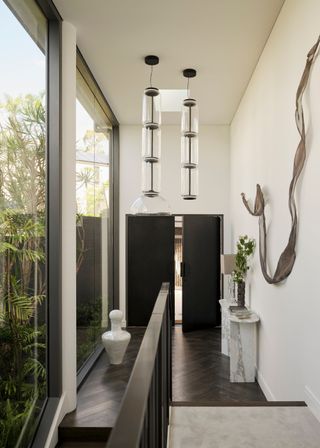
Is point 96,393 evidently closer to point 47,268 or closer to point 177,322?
point 47,268

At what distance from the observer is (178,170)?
22.9 feet

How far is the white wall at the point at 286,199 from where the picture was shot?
246 cm

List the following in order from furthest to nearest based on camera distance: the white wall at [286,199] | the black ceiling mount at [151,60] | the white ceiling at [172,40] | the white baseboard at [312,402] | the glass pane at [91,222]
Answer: the glass pane at [91,222] → the black ceiling mount at [151,60] → the white ceiling at [172,40] → the white wall at [286,199] → the white baseboard at [312,402]

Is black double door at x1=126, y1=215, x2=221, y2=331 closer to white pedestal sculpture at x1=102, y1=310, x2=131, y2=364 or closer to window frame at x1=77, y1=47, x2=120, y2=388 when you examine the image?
window frame at x1=77, y1=47, x2=120, y2=388

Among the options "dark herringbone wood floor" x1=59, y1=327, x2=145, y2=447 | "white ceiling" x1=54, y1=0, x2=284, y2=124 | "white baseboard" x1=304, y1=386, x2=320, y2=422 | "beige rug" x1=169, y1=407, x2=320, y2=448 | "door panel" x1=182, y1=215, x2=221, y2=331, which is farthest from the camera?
"door panel" x1=182, y1=215, x2=221, y2=331

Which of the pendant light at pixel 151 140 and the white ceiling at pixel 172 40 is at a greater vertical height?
the white ceiling at pixel 172 40

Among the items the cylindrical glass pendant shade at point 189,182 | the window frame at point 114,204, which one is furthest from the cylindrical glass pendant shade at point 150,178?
the window frame at point 114,204

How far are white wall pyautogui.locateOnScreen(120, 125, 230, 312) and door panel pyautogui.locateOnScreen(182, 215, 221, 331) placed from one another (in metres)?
0.25

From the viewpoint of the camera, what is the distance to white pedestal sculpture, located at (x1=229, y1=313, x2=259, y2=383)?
4.27 meters

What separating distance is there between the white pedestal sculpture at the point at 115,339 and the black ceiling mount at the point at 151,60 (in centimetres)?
276

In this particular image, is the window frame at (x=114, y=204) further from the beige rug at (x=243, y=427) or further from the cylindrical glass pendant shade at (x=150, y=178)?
the beige rug at (x=243, y=427)

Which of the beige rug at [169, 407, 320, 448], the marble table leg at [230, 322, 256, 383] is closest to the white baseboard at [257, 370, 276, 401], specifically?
the marble table leg at [230, 322, 256, 383]

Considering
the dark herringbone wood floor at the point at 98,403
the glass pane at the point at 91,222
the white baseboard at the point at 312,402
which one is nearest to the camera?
the white baseboard at the point at 312,402

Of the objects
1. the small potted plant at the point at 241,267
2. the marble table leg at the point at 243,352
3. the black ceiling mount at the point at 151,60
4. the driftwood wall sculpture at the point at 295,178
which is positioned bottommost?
the marble table leg at the point at 243,352
